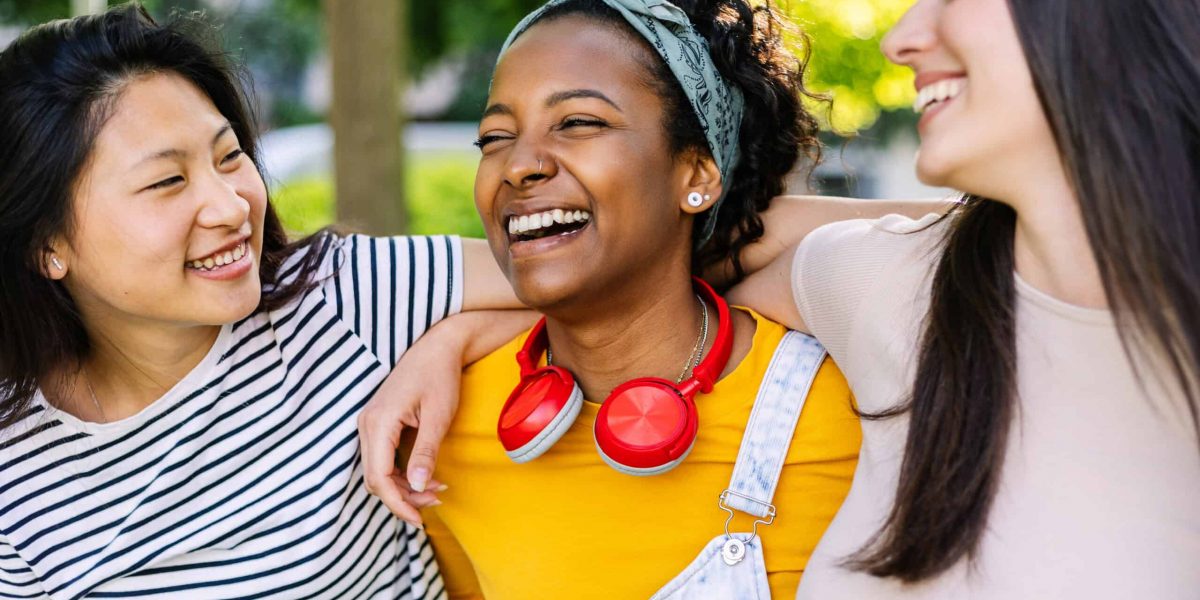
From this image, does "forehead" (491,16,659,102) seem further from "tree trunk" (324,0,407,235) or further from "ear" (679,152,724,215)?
"tree trunk" (324,0,407,235)

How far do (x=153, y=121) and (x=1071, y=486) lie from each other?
1.90 m

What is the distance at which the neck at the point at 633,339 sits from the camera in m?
2.41

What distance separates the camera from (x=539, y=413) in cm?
222

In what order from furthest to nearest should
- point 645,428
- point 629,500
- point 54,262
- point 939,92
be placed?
point 54,262, point 629,500, point 645,428, point 939,92

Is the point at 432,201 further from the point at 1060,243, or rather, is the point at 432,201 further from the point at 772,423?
the point at 1060,243

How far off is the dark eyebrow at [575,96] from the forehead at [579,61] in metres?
0.01

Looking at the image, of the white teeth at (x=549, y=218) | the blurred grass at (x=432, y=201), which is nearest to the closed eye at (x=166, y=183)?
the white teeth at (x=549, y=218)

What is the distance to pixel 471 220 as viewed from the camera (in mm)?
8898

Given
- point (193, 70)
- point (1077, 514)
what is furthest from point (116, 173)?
point (1077, 514)

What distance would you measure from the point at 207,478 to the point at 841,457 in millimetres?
1378

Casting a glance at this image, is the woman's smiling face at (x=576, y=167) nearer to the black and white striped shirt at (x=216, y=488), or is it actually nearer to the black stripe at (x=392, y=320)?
the black stripe at (x=392, y=320)

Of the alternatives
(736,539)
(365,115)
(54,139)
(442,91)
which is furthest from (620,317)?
(442,91)

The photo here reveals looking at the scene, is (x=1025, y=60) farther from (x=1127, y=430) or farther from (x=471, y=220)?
(x=471, y=220)

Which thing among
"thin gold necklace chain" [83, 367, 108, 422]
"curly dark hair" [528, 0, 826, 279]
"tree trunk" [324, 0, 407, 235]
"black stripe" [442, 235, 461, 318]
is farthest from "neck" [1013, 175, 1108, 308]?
"tree trunk" [324, 0, 407, 235]
